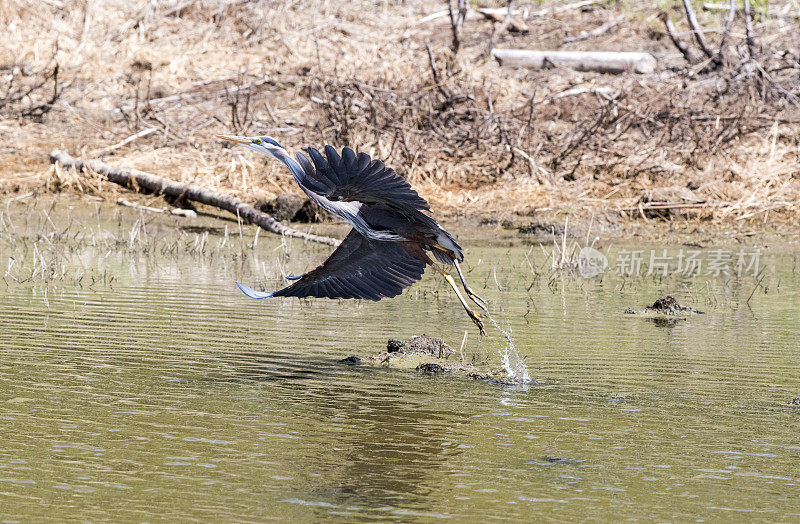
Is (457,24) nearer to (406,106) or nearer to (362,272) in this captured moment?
(406,106)

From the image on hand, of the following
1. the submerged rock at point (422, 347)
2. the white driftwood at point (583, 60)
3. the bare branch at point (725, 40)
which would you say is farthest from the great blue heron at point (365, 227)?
the white driftwood at point (583, 60)

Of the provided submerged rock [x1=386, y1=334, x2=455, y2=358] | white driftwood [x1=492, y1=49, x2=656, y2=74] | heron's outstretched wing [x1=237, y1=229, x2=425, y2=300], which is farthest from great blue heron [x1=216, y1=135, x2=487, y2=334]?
white driftwood [x1=492, y1=49, x2=656, y2=74]

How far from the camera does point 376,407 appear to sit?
5957 millimetres

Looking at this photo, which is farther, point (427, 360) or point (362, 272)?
point (427, 360)

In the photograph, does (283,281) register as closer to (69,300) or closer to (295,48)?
(69,300)

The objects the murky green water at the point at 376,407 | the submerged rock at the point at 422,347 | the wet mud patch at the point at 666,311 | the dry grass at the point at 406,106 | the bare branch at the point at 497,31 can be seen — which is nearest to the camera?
the murky green water at the point at 376,407

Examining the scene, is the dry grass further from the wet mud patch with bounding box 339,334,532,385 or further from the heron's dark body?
the heron's dark body

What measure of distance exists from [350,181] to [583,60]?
506 inches

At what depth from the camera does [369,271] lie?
7.04m

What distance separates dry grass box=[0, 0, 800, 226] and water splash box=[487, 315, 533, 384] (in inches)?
259

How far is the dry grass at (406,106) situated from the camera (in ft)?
48.2

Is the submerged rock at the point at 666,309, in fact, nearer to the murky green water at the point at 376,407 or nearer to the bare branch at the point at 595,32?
the murky green water at the point at 376,407

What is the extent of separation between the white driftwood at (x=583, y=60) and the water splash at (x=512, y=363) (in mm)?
11150

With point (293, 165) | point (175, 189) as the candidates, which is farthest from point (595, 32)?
point (293, 165)
